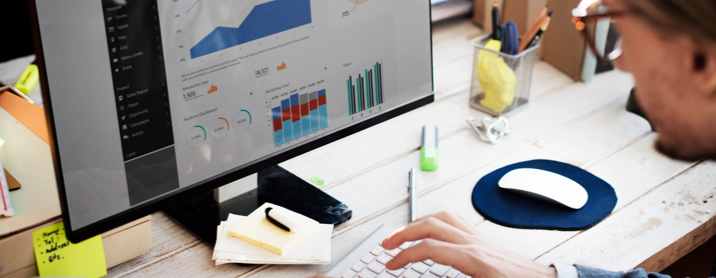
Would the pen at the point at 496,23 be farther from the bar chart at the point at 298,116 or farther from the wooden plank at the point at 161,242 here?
the wooden plank at the point at 161,242

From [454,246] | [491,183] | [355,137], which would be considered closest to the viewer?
[454,246]

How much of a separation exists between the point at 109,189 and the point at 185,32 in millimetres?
202

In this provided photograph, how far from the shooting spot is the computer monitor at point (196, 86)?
591 millimetres

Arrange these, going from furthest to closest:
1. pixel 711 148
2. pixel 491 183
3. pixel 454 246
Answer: pixel 491 183, pixel 454 246, pixel 711 148

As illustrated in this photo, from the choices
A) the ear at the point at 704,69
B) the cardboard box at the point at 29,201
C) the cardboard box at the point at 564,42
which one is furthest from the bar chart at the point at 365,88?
the cardboard box at the point at 564,42

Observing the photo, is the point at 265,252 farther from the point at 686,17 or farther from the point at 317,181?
the point at 686,17

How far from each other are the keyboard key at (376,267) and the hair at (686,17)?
0.43 m

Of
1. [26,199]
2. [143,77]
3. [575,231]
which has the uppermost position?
[143,77]

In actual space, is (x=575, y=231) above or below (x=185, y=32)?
below

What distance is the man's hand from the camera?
69 centimetres

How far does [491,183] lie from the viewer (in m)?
0.94

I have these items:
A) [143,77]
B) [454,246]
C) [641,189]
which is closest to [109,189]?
[143,77]

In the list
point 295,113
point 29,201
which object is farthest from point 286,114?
point 29,201

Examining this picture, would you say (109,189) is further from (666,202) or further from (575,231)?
(666,202)
